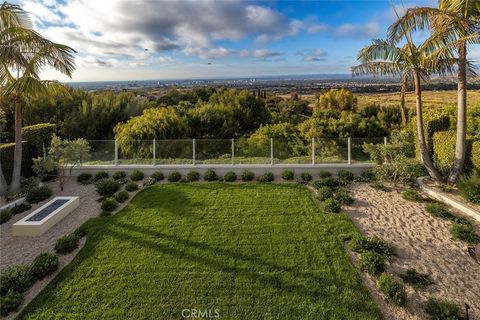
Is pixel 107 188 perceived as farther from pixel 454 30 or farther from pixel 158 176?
pixel 454 30

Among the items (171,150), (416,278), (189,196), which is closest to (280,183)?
(189,196)

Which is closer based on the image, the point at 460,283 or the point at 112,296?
the point at 112,296

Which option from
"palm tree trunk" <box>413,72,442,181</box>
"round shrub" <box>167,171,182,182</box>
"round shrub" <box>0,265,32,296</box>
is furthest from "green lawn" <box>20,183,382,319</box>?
"palm tree trunk" <box>413,72,442,181</box>

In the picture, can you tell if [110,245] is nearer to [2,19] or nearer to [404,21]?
[2,19]

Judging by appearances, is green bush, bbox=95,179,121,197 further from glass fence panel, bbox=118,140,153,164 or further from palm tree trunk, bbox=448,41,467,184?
palm tree trunk, bbox=448,41,467,184

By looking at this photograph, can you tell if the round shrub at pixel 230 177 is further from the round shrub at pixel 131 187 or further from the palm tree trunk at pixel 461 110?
the palm tree trunk at pixel 461 110

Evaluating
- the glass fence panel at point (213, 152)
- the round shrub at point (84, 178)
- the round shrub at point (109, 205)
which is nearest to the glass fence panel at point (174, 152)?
the glass fence panel at point (213, 152)
